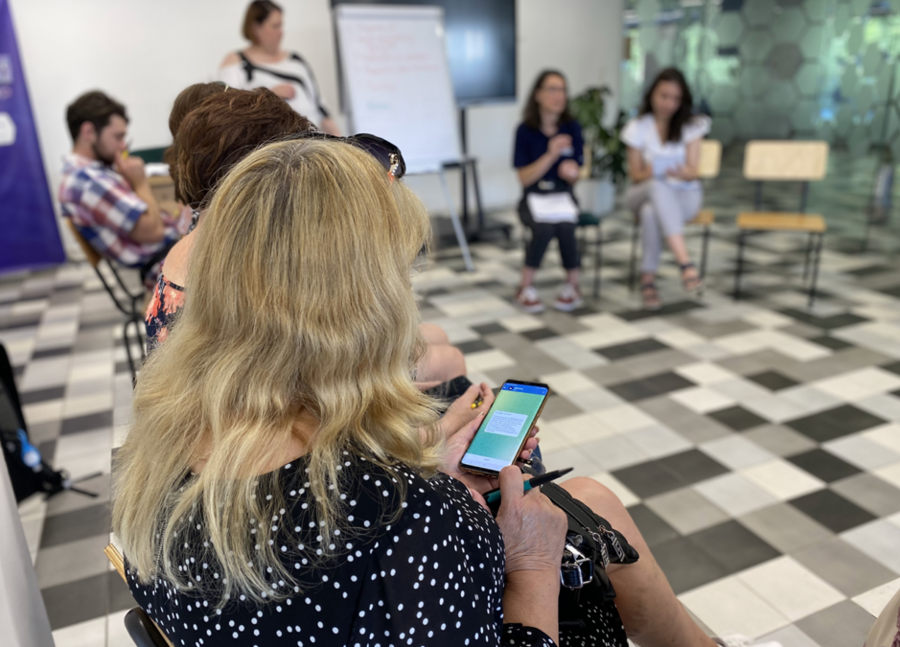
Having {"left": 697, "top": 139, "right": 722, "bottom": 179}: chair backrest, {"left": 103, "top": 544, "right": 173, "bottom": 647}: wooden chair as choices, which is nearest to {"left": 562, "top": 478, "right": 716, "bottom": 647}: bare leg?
{"left": 103, "top": 544, "right": 173, "bottom": 647}: wooden chair

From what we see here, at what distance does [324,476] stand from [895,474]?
229cm

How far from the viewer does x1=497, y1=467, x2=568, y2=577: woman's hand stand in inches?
40.1

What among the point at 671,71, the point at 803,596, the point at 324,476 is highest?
the point at 671,71

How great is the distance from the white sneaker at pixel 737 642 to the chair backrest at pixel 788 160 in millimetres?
3373

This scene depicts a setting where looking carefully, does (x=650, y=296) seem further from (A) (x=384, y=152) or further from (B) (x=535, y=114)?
(A) (x=384, y=152)

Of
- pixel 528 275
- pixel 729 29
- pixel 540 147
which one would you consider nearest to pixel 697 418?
pixel 528 275

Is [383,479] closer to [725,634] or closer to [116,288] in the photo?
[725,634]

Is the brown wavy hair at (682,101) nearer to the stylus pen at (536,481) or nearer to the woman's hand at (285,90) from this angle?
the woman's hand at (285,90)

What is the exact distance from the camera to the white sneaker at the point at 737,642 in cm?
154

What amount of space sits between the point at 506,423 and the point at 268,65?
10.4ft

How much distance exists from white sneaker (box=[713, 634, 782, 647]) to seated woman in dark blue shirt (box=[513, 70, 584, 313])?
2.58 meters

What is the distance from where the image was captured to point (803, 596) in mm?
1792

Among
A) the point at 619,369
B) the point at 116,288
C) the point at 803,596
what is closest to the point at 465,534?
the point at 803,596

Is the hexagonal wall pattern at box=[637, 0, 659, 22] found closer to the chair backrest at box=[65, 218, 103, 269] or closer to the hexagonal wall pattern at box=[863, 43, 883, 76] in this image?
the hexagonal wall pattern at box=[863, 43, 883, 76]
